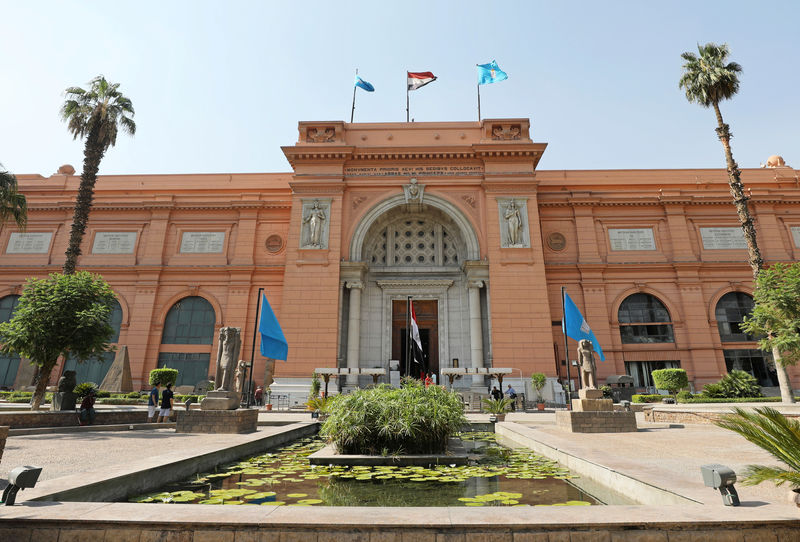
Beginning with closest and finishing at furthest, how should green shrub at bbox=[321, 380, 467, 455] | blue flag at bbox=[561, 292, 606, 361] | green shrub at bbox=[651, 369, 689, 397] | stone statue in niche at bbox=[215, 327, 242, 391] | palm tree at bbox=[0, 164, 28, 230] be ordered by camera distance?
1. green shrub at bbox=[321, 380, 467, 455]
2. stone statue in niche at bbox=[215, 327, 242, 391]
3. blue flag at bbox=[561, 292, 606, 361]
4. palm tree at bbox=[0, 164, 28, 230]
5. green shrub at bbox=[651, 369, 689, 397]

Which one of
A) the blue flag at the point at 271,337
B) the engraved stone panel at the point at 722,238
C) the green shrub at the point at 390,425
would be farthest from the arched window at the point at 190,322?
the engraved stone panel at the point at 722,238

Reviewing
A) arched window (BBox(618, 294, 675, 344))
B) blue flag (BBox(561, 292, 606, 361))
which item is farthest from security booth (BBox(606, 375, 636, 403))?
blue flag (BBox(561, 292, 606, 361))

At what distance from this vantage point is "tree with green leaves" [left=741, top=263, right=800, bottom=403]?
16.0m

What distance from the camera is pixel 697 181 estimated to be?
1132 inches

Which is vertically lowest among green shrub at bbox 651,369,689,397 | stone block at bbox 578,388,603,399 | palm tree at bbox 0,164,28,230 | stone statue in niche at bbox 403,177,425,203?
stone block at bbox 578,388,603,399

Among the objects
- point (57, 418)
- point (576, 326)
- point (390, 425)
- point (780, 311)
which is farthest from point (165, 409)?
point (780, 311)

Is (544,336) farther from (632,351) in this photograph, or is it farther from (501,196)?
(501,196)

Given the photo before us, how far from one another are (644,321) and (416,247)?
14.4 metres

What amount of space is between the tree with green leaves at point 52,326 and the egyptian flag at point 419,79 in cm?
2279

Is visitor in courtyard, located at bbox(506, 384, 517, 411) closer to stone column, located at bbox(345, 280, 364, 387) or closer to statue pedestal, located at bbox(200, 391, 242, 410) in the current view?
stone column, located at bbox(345, 280, 364, 387)

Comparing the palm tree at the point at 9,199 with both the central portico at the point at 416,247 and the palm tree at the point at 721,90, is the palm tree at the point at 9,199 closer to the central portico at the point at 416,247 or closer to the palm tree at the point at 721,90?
the central portico at the point at 416,247

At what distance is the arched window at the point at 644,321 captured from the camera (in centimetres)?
2508

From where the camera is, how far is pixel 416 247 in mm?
26828

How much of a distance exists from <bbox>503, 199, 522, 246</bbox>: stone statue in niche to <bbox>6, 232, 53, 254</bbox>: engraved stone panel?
2930 cm
